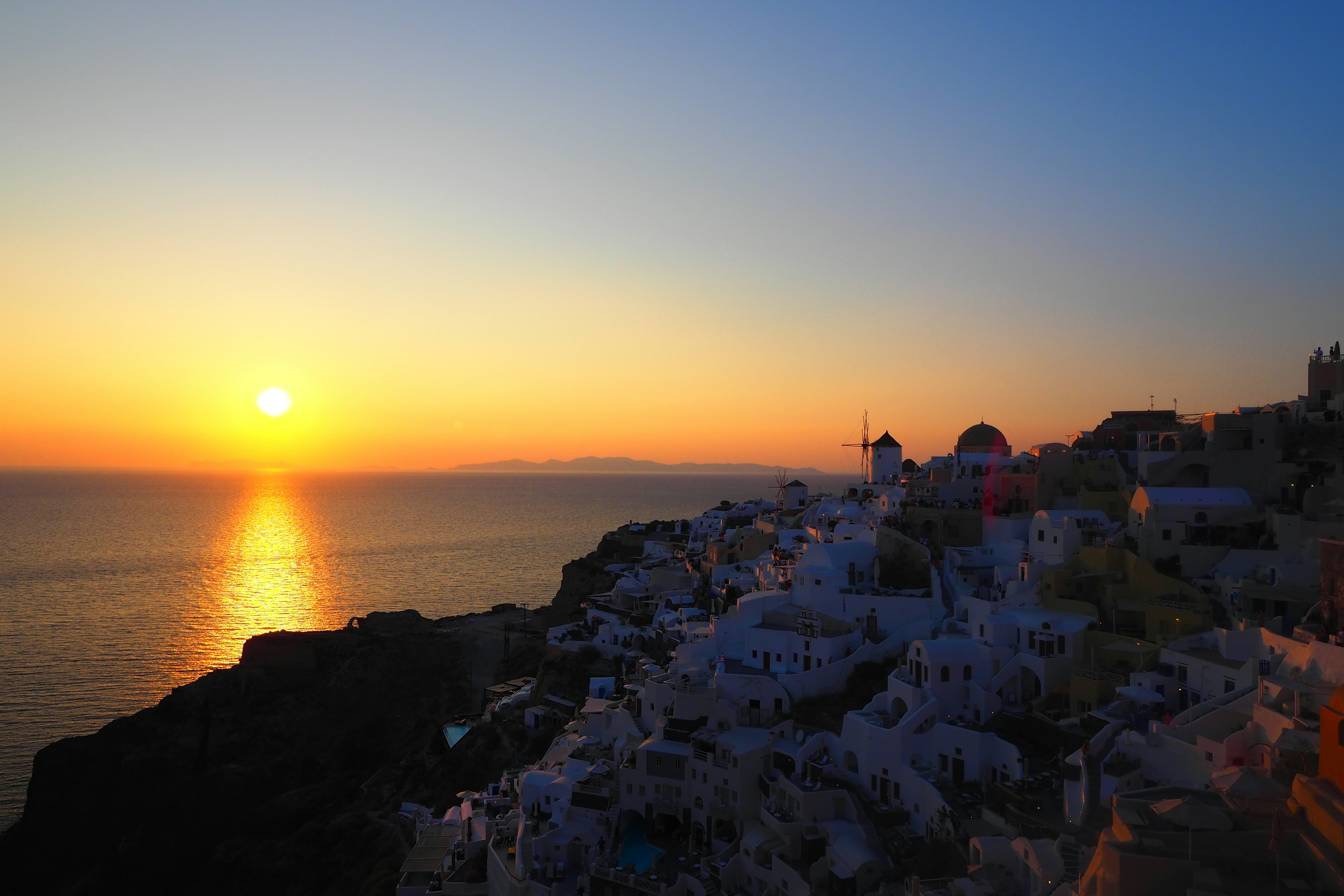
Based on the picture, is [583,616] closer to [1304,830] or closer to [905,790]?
[905,790]

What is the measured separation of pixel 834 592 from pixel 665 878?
36.3 ft

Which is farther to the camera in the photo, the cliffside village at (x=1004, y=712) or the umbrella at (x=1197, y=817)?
the cliffside village at (x=1004, y=712)

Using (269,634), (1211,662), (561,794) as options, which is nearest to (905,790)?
(1211,662)

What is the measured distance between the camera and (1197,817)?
12062 mm

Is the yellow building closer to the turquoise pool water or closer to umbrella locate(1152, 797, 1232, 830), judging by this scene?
umbrella locate(1152, 797, 1232, 830)

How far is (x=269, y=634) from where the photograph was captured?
47.4m

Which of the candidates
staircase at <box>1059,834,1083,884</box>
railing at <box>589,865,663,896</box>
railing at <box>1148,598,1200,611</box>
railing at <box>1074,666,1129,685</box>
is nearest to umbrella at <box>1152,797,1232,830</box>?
staircase at <box>1059,834,1083,884</box>

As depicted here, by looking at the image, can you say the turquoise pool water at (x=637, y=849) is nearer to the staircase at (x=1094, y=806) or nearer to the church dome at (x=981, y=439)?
the staircase at (x=1094, y=806)

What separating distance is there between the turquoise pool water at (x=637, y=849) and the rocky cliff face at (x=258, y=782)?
347 inches

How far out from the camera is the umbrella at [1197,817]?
1188 centimetres

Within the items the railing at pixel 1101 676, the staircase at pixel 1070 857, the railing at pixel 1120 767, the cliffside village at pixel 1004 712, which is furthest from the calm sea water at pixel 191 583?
the railing at pixel 1120 767

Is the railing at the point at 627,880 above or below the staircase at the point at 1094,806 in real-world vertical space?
below

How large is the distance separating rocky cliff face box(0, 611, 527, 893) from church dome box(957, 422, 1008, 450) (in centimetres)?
2519

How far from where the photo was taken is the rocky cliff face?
31578mm
